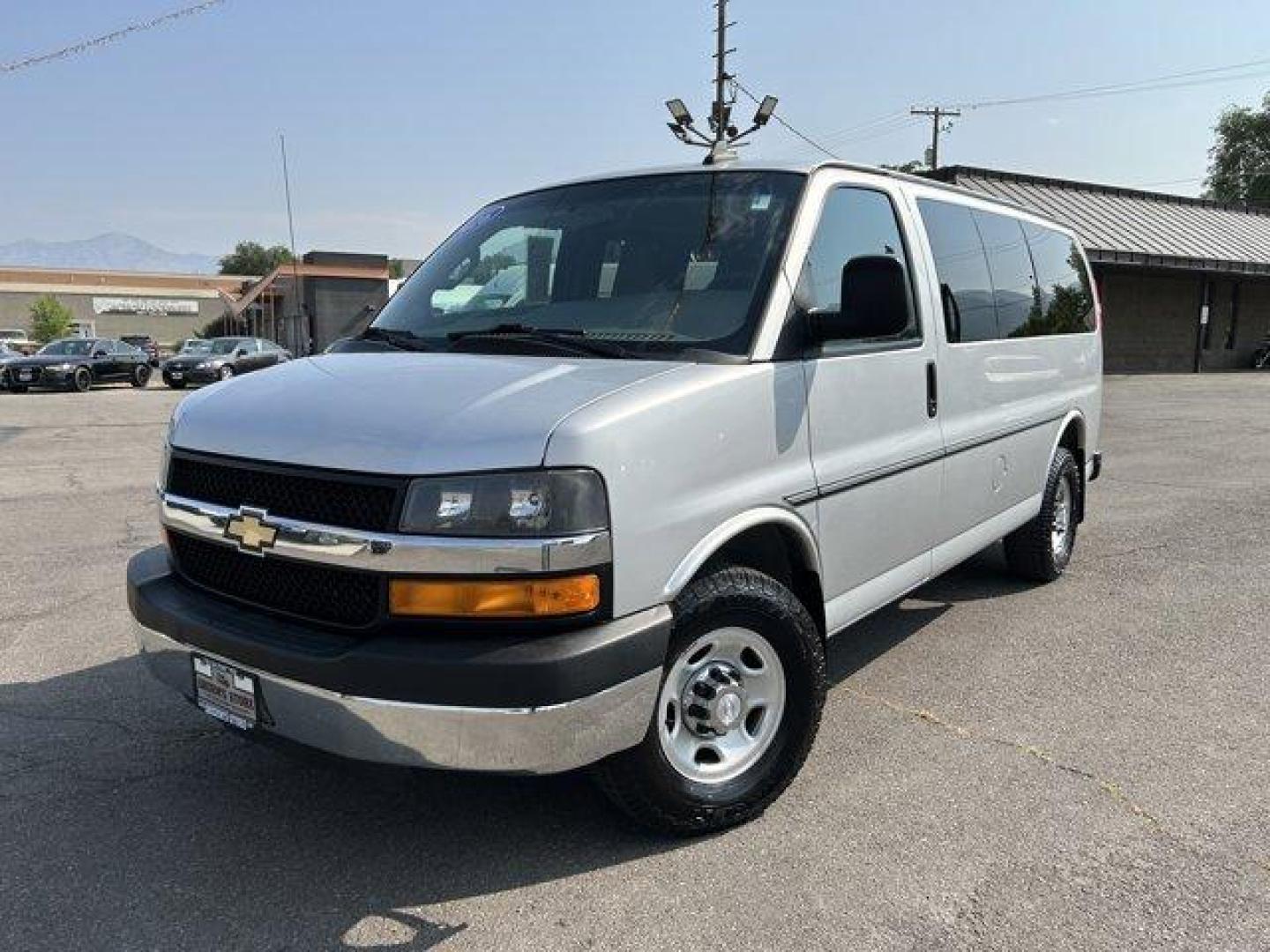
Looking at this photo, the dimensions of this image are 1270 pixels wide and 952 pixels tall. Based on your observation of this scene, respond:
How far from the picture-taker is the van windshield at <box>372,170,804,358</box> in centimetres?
325

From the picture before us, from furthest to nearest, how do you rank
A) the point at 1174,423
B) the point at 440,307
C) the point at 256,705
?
the point at 1174,423
the point at 440,307
the point at 256,705

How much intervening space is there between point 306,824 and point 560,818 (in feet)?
2.68

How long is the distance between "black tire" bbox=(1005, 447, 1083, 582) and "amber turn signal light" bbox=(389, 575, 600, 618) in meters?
3.82

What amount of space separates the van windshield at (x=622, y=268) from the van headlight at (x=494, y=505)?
79 cm

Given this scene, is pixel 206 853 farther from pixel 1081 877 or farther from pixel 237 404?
pixel 1081 877

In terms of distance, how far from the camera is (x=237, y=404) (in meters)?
3.06

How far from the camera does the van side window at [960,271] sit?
14.1 feet

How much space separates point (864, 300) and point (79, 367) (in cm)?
2760

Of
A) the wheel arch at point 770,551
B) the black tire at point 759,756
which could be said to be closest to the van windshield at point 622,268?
the wheel arch at point 770,551

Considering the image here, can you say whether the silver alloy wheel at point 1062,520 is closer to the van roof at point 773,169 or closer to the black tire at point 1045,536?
the black tire at point 1045,536

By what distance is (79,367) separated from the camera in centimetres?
2603

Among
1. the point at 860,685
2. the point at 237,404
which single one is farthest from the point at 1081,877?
the point at 237,404

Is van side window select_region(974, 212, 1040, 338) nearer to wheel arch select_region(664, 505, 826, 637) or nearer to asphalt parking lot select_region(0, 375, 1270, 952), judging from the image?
asphalt parking lot select_region(0, 375, 1270, 952)

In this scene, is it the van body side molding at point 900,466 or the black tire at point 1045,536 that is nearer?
the van body side molding at point 900,466
